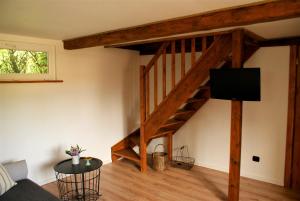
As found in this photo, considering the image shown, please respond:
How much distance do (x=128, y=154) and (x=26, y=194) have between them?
2215 millimetres

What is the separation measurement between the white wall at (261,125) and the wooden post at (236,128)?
1.05m

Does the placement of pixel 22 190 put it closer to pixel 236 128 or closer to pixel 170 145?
pixel 236 128

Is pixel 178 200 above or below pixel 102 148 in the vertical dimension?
below

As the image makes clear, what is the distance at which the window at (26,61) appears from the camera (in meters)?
3.24

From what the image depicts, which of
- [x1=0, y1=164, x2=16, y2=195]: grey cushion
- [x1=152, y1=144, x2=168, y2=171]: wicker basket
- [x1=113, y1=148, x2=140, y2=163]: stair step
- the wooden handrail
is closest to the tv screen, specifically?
the wooden handrail

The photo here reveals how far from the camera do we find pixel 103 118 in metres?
4.52

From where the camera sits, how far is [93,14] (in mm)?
2213

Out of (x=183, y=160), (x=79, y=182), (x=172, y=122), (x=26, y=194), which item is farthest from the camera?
(x=183, y=160)

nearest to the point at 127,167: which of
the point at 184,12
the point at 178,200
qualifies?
the point at 178,200

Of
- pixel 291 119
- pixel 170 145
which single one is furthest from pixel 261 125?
pixel 170 145

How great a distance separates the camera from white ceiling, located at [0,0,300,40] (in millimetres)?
1874

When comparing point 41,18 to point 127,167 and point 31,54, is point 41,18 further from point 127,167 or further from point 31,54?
point 127,167

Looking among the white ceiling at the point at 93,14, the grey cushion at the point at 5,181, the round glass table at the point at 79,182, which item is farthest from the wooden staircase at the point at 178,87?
the grey cushion at the point at 5,181

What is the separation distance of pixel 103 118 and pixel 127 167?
3.28 ft
